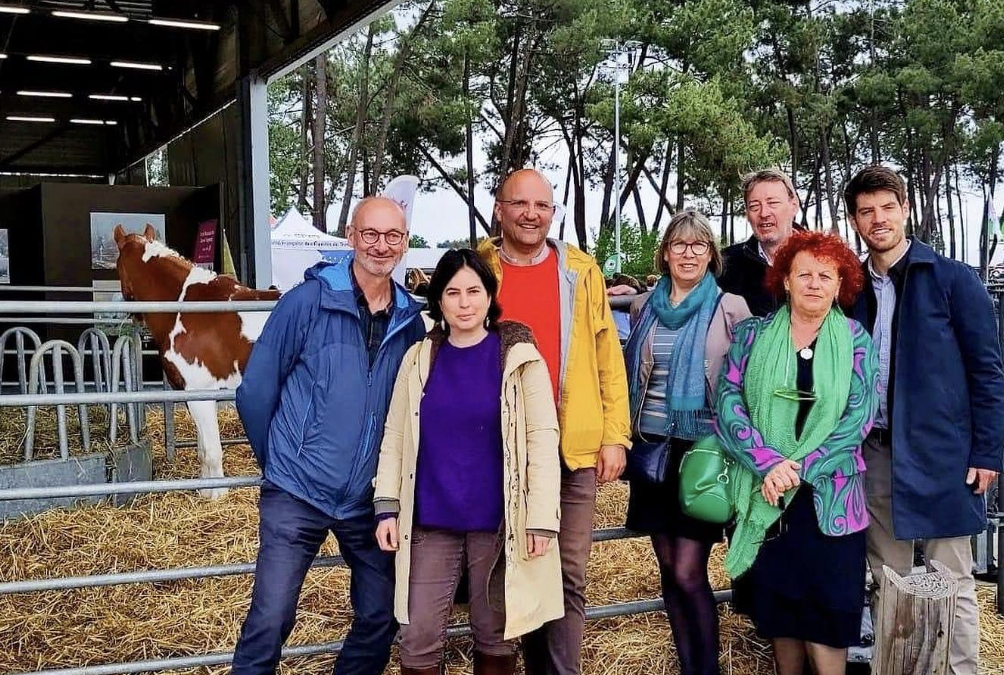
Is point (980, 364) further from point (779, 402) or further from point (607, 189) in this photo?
point (607, 189)

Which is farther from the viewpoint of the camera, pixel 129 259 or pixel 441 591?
pixel 129 259

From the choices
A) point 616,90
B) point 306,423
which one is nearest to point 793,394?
point 306,423

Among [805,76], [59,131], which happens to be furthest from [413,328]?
[805,76]

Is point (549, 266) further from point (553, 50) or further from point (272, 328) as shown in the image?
point (553, 50)

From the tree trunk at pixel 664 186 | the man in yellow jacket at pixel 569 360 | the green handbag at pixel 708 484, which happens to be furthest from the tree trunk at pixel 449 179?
the green handbag at pixel 708 484

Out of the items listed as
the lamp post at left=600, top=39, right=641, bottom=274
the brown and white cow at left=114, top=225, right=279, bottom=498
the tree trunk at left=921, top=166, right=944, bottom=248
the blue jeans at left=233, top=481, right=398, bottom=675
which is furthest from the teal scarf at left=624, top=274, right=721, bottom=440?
the tree trunk at left=921, top=166, right=944, bottom=248

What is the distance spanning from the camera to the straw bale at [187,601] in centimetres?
337

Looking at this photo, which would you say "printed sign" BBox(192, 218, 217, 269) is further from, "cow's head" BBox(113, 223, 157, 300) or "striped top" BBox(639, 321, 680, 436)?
"striped top" BBox(639, 321, 680, 436)

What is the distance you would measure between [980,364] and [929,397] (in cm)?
19

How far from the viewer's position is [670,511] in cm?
283

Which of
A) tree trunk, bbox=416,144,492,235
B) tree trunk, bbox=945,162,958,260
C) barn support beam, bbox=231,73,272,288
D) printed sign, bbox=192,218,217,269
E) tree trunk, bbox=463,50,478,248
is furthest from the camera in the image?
tree trunk, bbox=945,162,958,260

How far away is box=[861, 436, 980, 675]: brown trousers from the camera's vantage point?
281 cm

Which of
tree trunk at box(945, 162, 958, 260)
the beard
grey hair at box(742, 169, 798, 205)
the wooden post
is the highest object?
tree trunk at box(945, 162, 958, 260)

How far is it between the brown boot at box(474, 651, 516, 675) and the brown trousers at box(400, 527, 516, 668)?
0.08 feet
